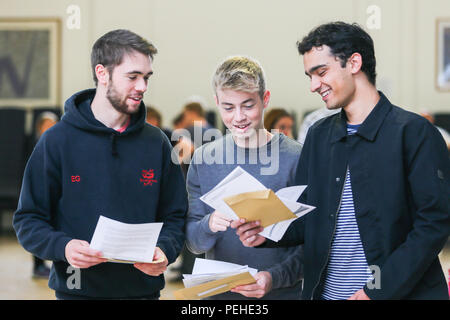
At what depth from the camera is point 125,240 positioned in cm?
148

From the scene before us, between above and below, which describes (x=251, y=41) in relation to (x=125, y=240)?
above

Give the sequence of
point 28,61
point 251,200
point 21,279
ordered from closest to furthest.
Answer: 1. point 251,200
2. point 21,279
3. point 28,61

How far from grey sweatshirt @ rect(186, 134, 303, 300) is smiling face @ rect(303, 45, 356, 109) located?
1.00 ft

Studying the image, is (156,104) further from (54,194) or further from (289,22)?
(54,194)

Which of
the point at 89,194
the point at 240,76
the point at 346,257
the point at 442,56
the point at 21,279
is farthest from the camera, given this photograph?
the point at 442,56

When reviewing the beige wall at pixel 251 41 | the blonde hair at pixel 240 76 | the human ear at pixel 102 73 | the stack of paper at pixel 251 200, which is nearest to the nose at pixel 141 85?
the human ear at pixel 102 73

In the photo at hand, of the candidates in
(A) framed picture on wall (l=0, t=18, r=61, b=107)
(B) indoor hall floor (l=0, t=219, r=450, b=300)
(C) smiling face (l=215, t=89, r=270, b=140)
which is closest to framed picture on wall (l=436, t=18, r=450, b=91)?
(B) indoor hall floor (l=0, t=219, r=450, b=300)

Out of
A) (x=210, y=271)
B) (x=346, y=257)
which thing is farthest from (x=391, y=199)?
(x=210, y=271)

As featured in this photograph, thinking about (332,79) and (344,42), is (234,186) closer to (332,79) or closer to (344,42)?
(332,79)

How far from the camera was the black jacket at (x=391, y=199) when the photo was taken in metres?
1.42

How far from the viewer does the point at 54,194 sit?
1.66m

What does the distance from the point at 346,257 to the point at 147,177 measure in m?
0.63
